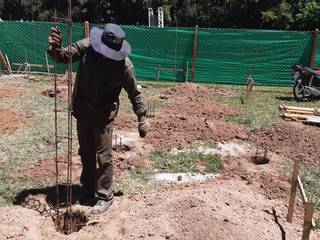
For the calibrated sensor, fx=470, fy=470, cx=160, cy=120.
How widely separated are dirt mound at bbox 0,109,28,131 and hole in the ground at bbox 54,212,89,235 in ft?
13.5

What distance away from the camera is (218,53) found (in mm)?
14789

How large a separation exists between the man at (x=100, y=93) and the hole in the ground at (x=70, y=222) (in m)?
0.19

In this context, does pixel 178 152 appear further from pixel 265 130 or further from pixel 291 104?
pixel 291 104

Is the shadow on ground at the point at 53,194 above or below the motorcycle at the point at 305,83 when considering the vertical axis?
below

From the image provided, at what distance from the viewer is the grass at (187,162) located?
271 inches

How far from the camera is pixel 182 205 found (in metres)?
4.79

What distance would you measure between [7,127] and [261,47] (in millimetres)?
8776

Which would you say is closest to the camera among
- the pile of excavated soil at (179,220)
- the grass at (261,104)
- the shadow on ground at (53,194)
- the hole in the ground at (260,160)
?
the pile of excavated soil at (179,220)

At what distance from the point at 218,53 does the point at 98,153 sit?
1027 centimetres

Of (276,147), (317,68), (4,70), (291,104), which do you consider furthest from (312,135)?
→ (4,70)

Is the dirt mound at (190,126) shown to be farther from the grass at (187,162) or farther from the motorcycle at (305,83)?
the motorcycle at (305,83)

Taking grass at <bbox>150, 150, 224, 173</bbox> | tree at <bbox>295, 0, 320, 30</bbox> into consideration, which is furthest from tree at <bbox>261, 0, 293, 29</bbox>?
grass at <bbox>150, 150, 224, 173</bbox>

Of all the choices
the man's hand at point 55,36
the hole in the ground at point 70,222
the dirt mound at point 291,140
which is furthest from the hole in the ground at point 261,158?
the man's hand at point 55,36

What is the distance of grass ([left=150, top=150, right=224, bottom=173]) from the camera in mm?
6891
